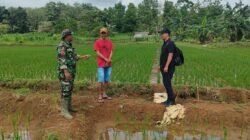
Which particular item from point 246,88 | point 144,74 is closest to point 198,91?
point 246,88

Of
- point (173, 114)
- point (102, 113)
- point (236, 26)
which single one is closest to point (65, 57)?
point (102, 113)

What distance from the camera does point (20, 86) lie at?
389 inches

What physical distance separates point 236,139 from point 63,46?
342 centimetres

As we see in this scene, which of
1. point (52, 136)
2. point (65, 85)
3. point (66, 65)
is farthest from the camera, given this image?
point (65, 85)

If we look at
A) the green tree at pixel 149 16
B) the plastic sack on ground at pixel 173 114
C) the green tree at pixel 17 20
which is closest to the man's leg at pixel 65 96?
the plastic sack on ground at pixel 173 114

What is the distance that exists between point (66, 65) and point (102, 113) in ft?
4.96

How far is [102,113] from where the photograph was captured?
782 centimetres

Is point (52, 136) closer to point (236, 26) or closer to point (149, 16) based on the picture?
point (236, 26)

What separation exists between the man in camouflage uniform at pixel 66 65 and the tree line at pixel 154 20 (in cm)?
3617

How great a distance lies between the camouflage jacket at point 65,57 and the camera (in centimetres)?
679

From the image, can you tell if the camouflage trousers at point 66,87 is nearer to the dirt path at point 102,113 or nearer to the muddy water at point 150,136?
the dirt path at point 102,113

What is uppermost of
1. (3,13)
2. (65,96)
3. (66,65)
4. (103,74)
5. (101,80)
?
(3,13)

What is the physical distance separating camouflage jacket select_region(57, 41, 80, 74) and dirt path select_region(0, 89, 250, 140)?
92cm

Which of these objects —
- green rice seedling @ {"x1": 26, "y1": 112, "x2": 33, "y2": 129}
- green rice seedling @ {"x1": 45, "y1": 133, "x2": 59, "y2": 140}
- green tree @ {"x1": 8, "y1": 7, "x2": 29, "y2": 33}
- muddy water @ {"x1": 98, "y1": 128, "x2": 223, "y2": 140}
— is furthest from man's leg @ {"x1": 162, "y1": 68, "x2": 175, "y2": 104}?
green tree @ {"x1": 8, "y1": 7, "x2": 29, "y2": 33}
